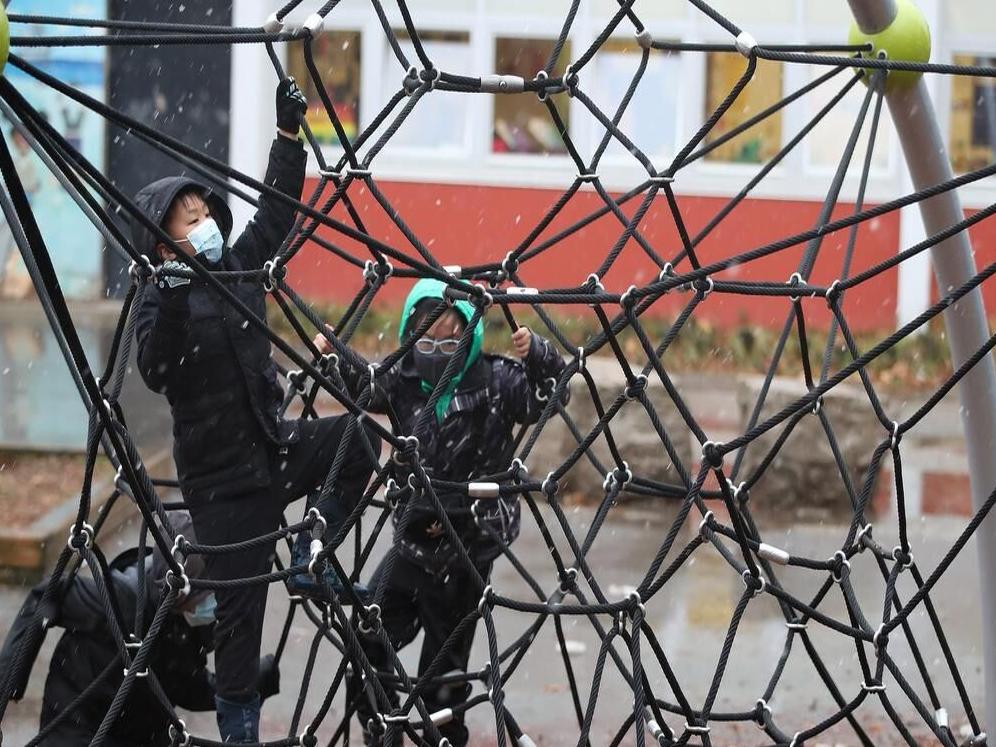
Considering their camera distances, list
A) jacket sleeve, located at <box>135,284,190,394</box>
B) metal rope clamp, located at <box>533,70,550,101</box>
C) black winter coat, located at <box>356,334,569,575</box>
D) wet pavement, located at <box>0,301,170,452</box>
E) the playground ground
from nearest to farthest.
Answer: jacket sleeve, located at <box>135,284,190,394</box>, metal rope clamp, located at <box>533,70,550,101</box>, black winter coat, located at <box>356,334,569,575</box>, the playground ground, wet pavement, located at <box>0,301,170,452</box>

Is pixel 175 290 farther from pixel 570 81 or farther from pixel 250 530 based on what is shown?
pixel 570 81

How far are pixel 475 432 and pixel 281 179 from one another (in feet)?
2.30

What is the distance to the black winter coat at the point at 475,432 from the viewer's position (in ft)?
9.57

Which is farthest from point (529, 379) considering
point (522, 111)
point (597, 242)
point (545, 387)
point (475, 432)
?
point (522, 111)

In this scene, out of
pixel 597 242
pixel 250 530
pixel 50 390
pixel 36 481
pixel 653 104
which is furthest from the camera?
pixel 653 104

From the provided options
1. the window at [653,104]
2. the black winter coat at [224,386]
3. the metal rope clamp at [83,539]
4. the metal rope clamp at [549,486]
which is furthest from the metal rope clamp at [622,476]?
the window at [653,104]

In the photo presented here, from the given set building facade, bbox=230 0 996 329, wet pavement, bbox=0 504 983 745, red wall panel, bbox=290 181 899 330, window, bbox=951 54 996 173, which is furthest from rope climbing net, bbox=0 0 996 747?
window, bbox=951 54 996 173

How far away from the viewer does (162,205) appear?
2525 mm

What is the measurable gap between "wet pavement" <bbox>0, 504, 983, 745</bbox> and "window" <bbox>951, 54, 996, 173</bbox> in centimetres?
420

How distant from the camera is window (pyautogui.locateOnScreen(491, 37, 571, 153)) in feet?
29.7

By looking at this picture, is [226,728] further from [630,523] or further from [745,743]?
[630,523]

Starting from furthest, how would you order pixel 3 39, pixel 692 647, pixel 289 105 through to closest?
pixel 692 647
pixel 289 105
pixel 3 39

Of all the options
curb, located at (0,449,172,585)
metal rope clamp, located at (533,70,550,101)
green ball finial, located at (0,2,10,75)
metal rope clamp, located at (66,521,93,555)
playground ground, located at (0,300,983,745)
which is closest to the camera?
green ball finial, located at (0,2,10,75)

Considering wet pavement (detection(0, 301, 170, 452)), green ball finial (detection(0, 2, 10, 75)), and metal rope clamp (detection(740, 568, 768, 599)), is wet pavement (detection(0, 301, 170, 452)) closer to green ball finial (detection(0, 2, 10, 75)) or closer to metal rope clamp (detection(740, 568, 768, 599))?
metal rope clamp (detection(740, 568, 768, 599))
